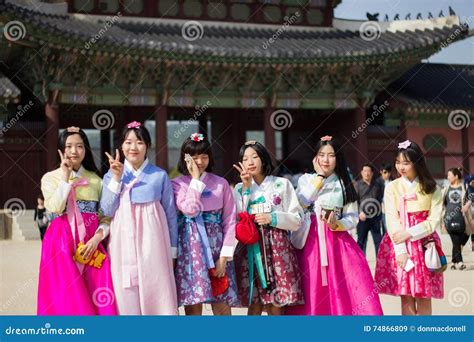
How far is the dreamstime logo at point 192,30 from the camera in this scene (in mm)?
15773

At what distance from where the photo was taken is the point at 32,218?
13.3 m

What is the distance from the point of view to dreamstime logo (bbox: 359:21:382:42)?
17.0 m

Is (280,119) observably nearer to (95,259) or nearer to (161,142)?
(161,142)

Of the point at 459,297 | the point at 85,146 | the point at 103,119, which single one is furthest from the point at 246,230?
the point at 103,119

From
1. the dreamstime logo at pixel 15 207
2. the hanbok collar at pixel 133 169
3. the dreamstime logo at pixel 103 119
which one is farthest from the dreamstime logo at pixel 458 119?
the hanbok collar at pixel 133 169

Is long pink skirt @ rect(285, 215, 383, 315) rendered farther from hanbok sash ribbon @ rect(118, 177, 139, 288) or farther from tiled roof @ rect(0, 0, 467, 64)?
tiled roof @ rect(0, 0, 467, 64)

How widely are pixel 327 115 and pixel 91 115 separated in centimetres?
659

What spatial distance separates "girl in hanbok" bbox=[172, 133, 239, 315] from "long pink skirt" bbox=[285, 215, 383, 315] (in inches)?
22.0

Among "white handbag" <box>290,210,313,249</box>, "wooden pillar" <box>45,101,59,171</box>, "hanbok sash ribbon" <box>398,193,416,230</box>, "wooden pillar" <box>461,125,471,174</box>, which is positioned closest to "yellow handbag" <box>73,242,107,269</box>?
"white handbag" <box>290,210,313,249</box>

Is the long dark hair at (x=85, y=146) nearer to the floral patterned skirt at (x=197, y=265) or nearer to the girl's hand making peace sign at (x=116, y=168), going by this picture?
the girl's hand making peace sign at (x=116, y=168)

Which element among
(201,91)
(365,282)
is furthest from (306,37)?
(365,282)

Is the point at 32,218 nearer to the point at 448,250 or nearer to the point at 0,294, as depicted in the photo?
the point at 0,294

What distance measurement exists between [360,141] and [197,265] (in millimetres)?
12765

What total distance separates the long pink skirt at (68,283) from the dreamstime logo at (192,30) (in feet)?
38.6
